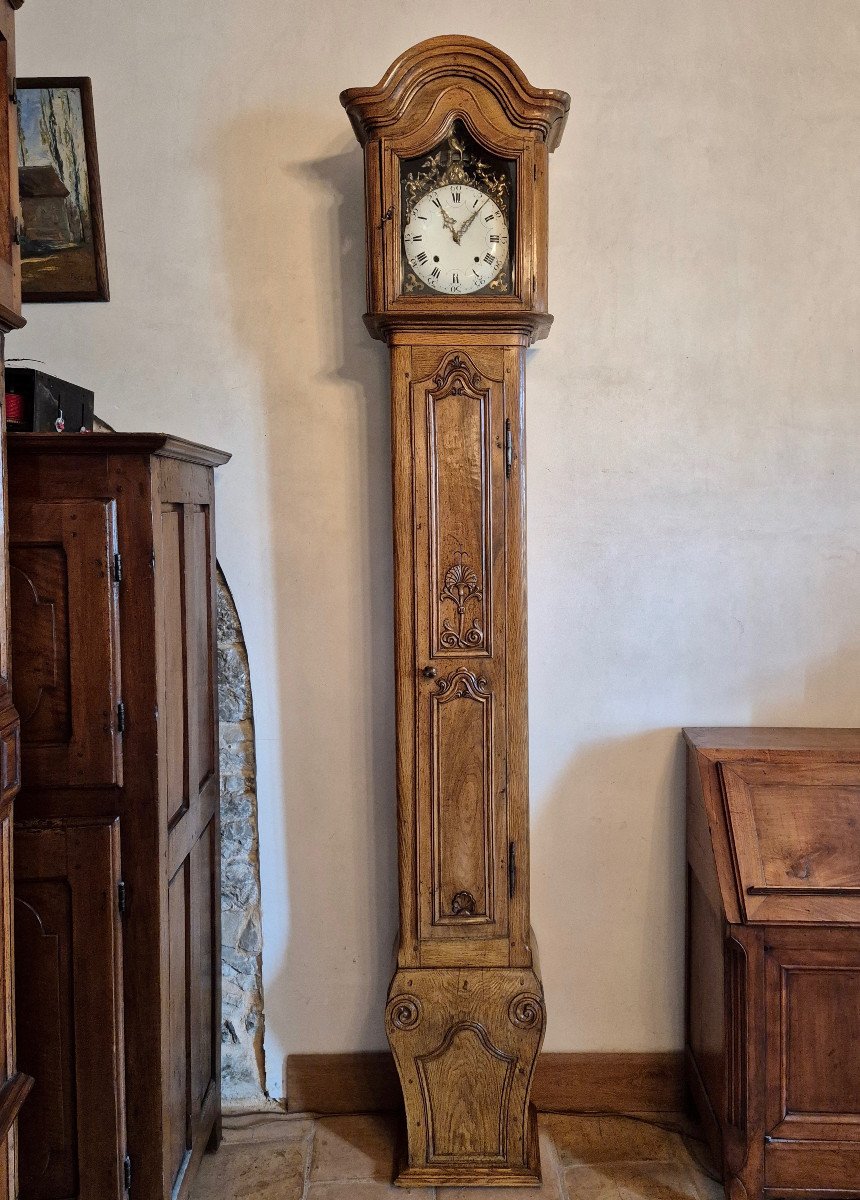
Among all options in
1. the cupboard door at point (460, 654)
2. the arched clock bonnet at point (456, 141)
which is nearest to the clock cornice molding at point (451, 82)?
the arched clock bonnet at point (456, 141)

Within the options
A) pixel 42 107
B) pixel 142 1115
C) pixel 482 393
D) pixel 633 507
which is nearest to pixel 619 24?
pixel 482 393

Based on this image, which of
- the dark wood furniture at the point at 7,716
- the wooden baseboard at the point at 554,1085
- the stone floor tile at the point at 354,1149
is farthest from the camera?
the wooden baseboard at the point at 554,1085

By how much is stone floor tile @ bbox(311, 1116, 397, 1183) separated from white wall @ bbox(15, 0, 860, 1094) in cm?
18

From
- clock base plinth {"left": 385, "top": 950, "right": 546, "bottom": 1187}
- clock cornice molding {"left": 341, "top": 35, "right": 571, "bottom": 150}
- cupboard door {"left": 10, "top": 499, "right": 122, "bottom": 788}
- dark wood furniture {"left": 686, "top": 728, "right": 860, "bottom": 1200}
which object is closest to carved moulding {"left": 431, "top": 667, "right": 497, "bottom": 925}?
clock base plinth {"left": 385, "top": 950, "right": 546, "bottom": 1187}

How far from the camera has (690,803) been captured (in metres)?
2.48

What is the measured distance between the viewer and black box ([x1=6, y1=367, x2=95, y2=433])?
6.58ft

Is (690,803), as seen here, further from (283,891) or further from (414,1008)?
(283,891)

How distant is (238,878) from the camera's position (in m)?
2.54

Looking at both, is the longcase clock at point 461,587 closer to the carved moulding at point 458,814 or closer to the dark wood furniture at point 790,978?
the carved moulding at point 458,814

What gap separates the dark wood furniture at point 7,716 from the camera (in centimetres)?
148

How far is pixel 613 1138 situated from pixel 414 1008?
24.9 inches

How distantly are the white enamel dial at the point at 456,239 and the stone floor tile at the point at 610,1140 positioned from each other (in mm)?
1998

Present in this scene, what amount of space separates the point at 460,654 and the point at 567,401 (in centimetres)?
70

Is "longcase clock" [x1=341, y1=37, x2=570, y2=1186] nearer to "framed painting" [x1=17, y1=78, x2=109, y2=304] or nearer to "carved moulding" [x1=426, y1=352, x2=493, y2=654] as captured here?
"carved moulding" [x1=426, y1=352, x2=493, y2=654]
